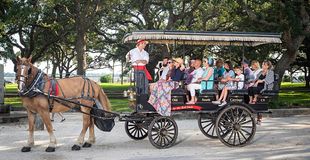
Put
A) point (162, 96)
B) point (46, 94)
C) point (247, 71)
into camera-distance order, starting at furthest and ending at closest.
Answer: point (247, 71)
point (162, 96)
point (46, 94)

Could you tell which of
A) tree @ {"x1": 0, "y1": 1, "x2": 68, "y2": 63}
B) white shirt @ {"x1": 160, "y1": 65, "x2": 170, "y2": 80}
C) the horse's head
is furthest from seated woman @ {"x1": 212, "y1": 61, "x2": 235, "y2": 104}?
tree @ {"x1": 0, "y1": 1, "x2": 68, "y2": 63}

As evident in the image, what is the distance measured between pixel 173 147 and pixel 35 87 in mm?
3683

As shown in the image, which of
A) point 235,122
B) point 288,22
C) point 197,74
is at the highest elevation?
point 288,22

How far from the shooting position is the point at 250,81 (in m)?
11.1

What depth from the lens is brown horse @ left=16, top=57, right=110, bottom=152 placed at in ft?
31.9

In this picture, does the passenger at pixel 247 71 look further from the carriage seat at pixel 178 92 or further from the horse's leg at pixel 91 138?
the horse's leg at pixel 91 138

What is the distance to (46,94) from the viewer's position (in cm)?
994

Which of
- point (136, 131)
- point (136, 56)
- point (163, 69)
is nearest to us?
point (136, 56)

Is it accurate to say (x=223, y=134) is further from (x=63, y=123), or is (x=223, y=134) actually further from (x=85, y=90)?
(x=63, y=123)

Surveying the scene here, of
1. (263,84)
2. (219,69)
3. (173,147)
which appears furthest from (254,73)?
(173,147)

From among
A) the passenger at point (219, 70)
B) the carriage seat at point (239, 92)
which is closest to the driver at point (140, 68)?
the passenger at point (219, 70)

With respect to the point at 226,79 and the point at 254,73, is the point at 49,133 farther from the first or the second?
the point at 254,73

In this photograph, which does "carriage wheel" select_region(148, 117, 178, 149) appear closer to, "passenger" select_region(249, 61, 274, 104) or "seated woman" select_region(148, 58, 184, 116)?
"seated woman" select_region(148, 58, 184, 116)

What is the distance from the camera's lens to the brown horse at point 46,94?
9711 mm
